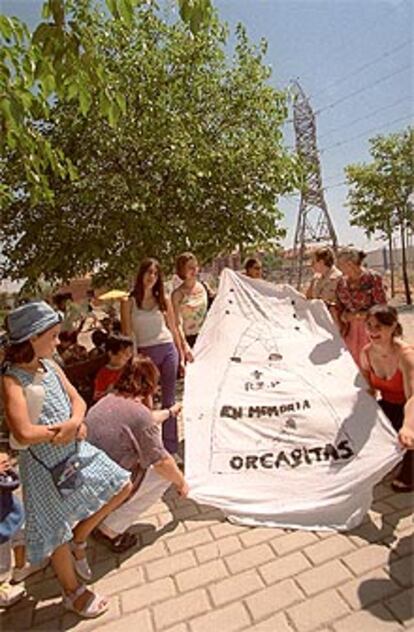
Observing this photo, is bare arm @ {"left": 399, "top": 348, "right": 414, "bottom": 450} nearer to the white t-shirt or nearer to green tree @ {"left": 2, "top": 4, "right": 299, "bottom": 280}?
the white t-shirt

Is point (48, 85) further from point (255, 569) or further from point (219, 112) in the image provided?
point (219, 112)

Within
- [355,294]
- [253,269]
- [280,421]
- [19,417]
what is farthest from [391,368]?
[19,417]

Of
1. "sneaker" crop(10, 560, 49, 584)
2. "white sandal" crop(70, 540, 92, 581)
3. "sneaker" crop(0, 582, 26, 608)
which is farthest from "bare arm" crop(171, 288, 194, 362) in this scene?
"sneaker" crop(0, 582, 26, 608)

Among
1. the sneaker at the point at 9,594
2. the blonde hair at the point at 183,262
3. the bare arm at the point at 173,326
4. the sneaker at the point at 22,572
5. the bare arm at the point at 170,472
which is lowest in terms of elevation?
the sneaker at the point at 9,594

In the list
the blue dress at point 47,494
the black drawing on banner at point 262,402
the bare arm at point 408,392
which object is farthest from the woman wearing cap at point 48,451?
the bare arm at point 408,392

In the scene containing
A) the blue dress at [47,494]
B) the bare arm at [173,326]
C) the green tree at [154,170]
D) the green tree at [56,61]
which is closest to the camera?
the green tree at [56,61]

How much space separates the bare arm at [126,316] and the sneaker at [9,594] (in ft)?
6.47

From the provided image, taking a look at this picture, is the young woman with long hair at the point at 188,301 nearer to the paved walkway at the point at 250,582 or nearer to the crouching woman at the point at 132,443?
the crouching woman at the point at 132,443

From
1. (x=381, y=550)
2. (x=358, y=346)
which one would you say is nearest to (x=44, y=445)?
(x=381, y=550)

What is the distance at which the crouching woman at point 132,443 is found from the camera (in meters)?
2.81

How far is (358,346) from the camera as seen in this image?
4500 millimetres

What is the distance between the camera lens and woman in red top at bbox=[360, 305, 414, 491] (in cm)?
316

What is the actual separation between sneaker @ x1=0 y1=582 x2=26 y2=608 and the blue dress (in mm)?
434

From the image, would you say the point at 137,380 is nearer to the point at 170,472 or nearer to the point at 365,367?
the point at 170,472
